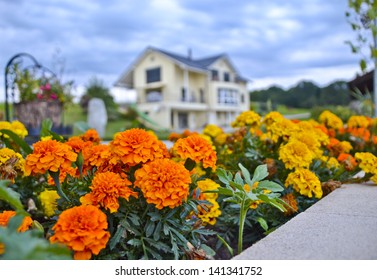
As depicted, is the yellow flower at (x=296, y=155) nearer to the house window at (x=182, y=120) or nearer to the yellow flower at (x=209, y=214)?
the yellow flower at (x=209, y=214)

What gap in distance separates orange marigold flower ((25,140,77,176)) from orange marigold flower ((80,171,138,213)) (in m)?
0.17

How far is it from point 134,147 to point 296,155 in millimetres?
940

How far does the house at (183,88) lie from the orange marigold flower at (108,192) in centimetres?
2000

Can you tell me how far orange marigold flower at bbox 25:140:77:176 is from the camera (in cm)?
128

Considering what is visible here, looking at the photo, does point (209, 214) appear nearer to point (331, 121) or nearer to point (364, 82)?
point (331, 121)

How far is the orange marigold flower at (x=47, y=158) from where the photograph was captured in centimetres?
128

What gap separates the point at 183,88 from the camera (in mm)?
23078

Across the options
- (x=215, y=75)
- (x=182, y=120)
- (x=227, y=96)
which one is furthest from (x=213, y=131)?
(x=227, y=96)

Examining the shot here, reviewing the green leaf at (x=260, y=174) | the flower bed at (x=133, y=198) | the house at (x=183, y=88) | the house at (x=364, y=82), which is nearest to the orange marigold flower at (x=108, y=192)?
the flower bed at (x=133, y=198)

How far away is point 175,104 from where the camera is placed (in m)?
21.8

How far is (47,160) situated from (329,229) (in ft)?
3.45
